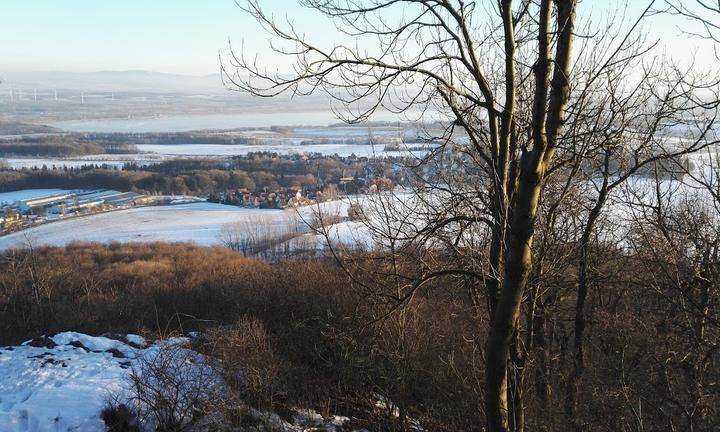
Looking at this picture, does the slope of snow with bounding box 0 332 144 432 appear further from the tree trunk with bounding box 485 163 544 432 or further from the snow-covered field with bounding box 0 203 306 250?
the snow-covered field with bounding box 0 203 306 250

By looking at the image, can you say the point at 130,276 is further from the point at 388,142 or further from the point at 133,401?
the point at 388,142

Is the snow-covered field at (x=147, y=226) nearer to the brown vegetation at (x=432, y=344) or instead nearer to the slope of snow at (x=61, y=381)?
the brown vegetation at (x=432, y=344)

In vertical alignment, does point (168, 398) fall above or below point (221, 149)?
above

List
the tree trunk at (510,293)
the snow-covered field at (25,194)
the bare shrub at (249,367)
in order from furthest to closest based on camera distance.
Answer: the snow-covered field at (25,194) < the bare shrub at (249,367) < the tree trunk at (510,293)

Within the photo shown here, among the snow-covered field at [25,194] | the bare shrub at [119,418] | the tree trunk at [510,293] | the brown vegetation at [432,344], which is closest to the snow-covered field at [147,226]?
the snow-covered field at [25,194]

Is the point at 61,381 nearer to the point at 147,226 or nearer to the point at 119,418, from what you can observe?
the point at 119,418

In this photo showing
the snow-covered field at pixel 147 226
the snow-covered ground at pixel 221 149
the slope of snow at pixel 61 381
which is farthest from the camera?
the snow-covered ground at pixel 221 149

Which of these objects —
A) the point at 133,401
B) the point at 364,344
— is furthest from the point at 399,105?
the point at 364,344

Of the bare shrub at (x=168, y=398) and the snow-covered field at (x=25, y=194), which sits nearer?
the bare shrub at (x=168, y=398)

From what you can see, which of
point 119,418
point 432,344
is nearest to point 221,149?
point 432,344

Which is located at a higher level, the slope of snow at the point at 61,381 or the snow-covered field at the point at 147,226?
the slope of snow at the point at 61,381

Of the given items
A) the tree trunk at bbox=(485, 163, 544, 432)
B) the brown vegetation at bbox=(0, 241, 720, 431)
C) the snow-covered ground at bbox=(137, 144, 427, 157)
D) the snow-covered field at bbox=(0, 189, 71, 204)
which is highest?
the tree trunk at bbox=(485, 163, 544, 432)

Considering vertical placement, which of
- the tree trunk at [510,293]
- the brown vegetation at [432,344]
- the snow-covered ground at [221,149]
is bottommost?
the snow-covered ground at [221,149]

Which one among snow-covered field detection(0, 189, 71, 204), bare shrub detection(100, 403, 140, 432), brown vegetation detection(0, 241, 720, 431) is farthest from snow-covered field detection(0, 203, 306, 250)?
bare shrub detection(100, 403, 140, 432)
